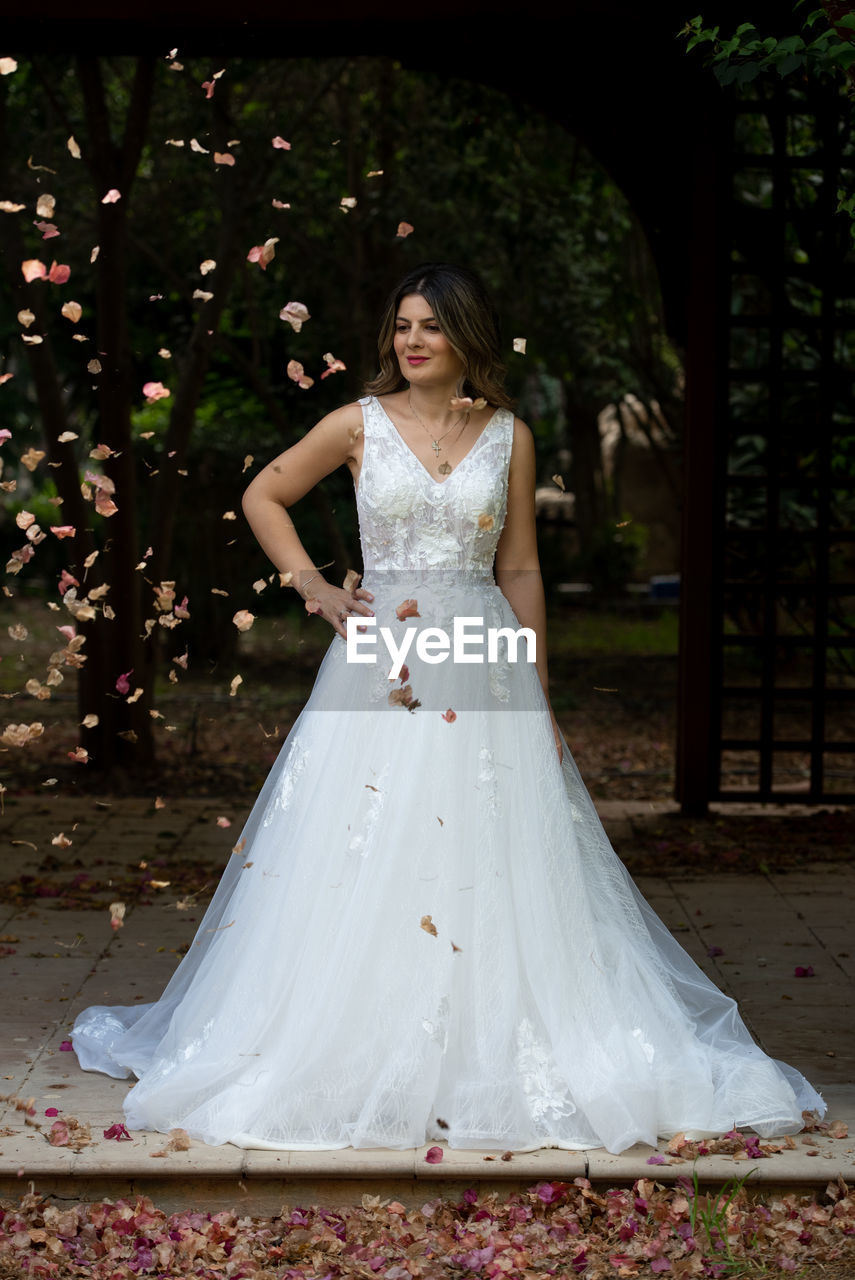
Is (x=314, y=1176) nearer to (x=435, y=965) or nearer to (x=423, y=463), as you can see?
(x=435, y=965)

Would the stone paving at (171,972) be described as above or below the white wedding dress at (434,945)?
below

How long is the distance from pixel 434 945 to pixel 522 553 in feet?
3.28

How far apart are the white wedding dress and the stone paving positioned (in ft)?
0.31

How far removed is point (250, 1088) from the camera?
3.31 metres

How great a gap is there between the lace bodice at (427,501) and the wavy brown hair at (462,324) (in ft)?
0.30

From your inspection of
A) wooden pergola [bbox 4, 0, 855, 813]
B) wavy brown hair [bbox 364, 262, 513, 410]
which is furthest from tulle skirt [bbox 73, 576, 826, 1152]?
wooden pergola [bbox 4, 0, 855, 813]

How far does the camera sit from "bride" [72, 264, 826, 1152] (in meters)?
3.28

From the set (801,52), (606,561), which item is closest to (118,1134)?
(801,52)

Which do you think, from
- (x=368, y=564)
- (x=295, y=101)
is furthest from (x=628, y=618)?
(x=368, y=564)

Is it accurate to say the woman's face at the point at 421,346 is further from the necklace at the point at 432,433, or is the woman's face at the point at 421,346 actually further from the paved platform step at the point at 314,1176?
the paved platform step at the point at 314,1176

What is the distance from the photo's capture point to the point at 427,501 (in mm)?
3500

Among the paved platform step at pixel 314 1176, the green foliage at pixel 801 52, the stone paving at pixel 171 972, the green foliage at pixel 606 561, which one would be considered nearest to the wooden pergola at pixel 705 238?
the stone paving at pixel 171 972

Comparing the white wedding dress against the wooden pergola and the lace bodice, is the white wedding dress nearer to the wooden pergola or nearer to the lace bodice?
the lace bodice

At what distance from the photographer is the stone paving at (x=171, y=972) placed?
3113 mm
